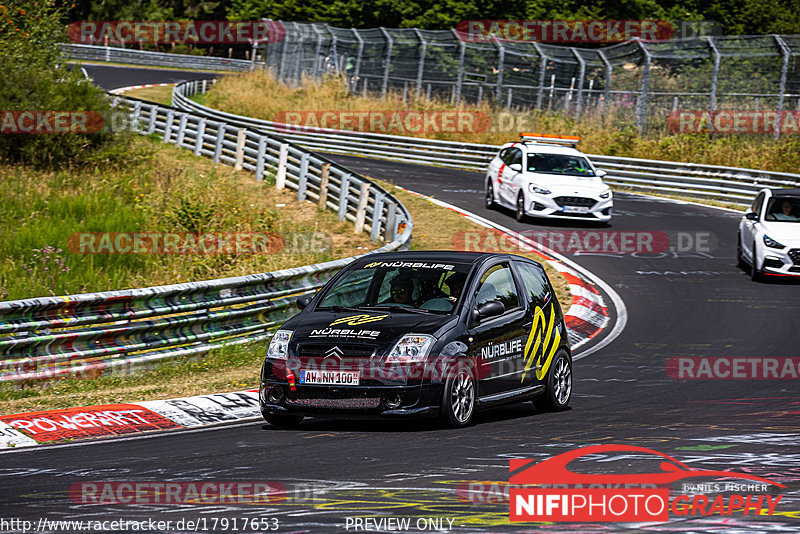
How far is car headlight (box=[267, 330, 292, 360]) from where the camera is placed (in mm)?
9023

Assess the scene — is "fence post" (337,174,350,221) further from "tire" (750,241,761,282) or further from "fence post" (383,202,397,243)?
"tire" (750,241,761,282)

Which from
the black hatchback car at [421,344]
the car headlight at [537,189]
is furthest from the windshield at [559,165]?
the black hatchback car at [421,344]

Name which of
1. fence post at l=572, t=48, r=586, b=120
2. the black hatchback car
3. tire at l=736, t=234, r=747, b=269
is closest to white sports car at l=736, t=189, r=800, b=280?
tire at l=736, t=234, r=747, b=269

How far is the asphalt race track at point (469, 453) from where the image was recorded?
6012 mm

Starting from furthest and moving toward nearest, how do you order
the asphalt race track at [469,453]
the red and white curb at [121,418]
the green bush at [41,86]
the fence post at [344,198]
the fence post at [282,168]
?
the fence post at [282,168] < the fence post at [344,198] < the green bush at [41,86] < the red and white curb at [121,418] < the asphalt race track at [469,453]

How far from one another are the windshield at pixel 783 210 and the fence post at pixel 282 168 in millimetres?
12338

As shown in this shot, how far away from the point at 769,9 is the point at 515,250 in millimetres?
58054

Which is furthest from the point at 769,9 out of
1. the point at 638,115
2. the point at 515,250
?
the point at 515,250

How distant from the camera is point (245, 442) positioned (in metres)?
8.43

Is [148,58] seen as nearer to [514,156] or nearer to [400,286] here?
[514,156]

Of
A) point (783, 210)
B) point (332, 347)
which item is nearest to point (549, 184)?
point (783, 210)

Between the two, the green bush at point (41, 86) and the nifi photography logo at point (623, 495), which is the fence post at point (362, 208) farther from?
the nifi photography logo at point (623, 495)

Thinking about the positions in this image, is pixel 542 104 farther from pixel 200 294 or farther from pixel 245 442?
pixel 245 442

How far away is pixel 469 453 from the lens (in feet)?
25.6
